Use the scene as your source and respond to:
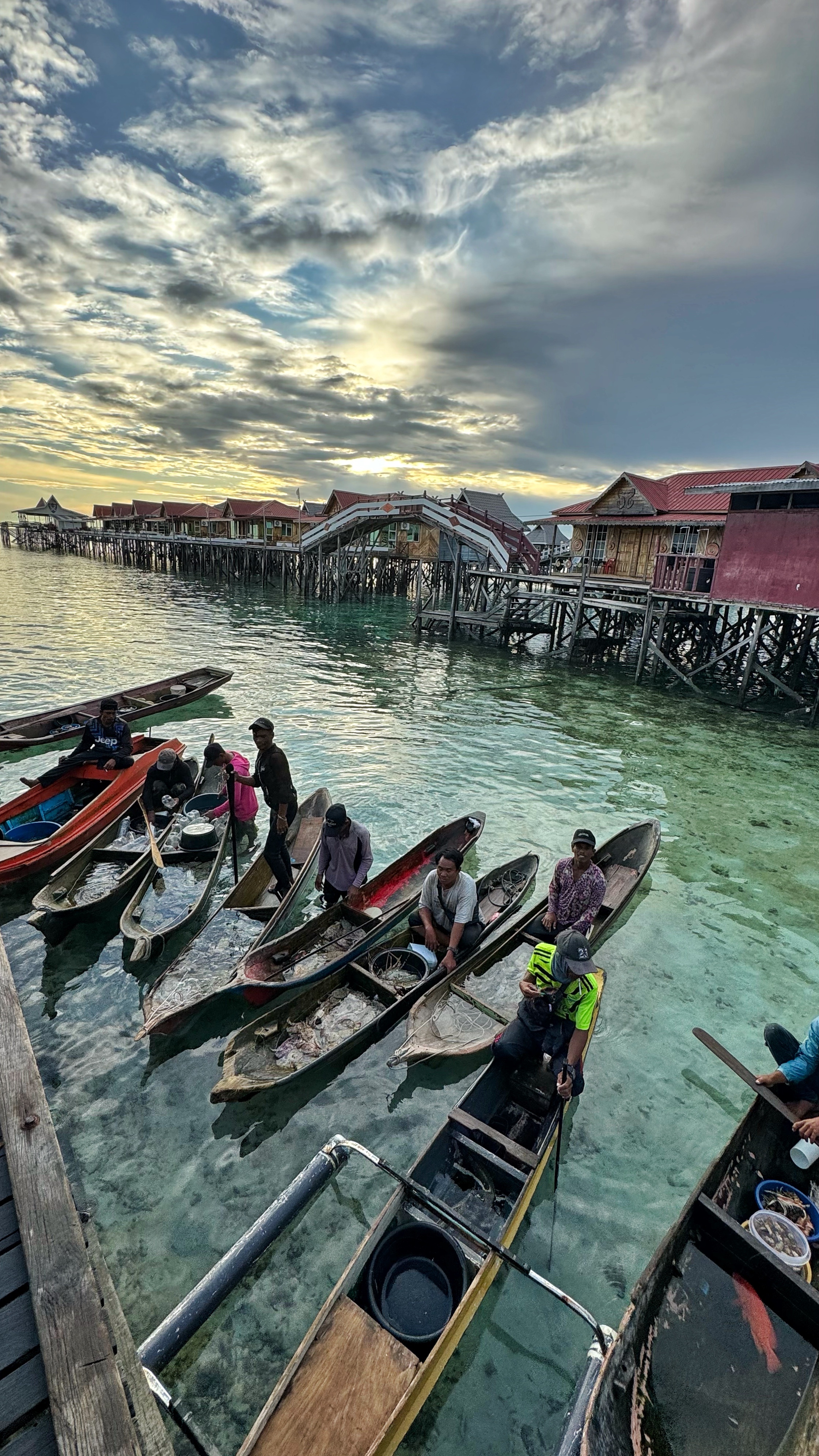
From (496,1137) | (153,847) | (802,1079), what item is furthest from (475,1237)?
(153,847)

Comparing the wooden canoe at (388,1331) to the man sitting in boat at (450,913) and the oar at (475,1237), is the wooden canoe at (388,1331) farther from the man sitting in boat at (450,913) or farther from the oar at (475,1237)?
the man sitting in boat at (450,913)

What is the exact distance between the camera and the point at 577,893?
6902 mm

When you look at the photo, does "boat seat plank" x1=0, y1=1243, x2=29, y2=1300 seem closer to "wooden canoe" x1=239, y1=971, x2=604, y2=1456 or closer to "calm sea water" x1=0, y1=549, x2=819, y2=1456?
"wooden canoe" x1=239, y1=971, x2=604, y2=1456

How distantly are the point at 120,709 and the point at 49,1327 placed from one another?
16.7m

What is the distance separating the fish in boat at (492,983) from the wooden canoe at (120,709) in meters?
12.0

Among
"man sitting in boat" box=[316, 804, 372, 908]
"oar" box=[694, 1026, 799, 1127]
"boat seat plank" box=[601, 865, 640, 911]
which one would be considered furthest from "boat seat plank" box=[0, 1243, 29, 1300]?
"boat seat plank" box=[601, 865, 640, 911]

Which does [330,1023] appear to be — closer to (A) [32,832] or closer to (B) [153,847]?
(B) [153,847]

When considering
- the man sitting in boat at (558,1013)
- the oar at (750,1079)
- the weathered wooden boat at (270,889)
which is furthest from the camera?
the weathered wooden boat at (270,889)

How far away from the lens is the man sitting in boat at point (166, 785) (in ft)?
33.8

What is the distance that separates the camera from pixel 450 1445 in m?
3.91

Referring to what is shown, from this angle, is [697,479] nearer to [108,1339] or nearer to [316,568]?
[316,568]

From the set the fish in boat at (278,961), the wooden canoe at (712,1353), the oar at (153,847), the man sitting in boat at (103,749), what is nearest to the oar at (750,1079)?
the wooden canoe at (712,1353)

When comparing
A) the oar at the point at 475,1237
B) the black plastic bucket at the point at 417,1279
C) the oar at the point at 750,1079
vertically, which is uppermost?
the oar at the point at 750,1079

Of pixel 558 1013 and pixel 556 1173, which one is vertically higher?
pixel 558 1013
